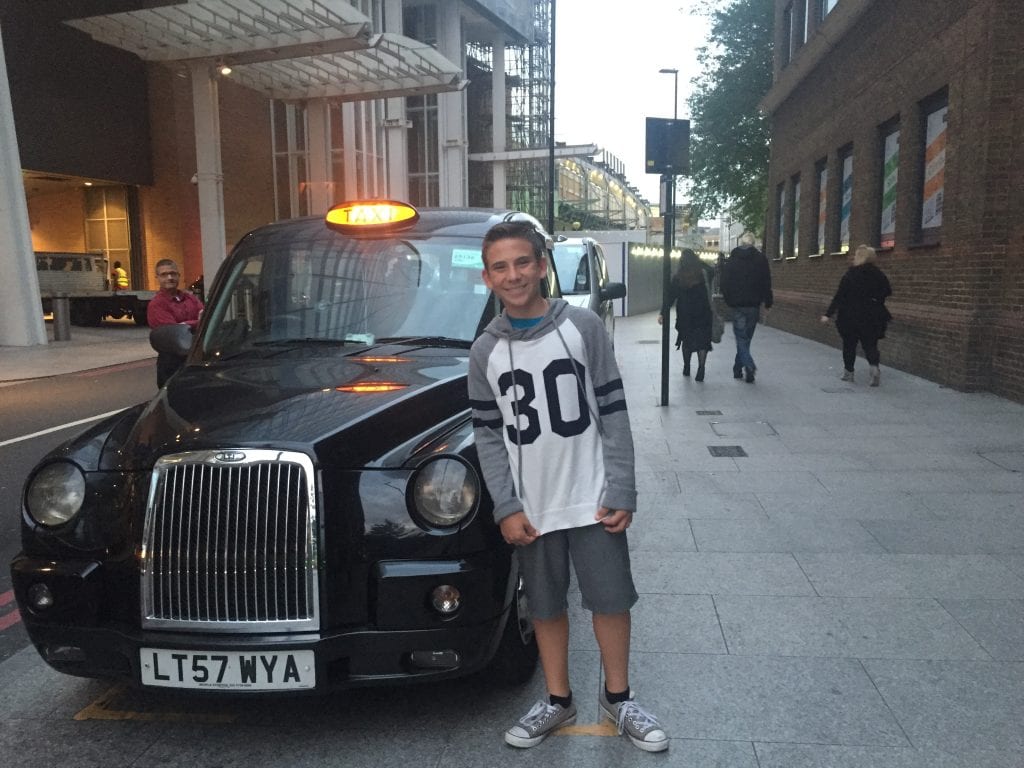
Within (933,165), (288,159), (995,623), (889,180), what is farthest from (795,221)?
(288,159)

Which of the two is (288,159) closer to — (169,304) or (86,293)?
(86,293)

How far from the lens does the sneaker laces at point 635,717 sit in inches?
114

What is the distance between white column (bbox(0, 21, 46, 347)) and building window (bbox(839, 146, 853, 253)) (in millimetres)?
16908

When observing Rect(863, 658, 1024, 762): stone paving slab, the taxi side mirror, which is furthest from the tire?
the taxi side mirror

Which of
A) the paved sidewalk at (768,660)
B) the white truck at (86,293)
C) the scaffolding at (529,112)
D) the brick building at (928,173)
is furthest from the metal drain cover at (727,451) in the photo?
the scaffolding at (529,112)

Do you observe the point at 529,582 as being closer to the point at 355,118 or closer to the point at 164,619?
the point at 164,619

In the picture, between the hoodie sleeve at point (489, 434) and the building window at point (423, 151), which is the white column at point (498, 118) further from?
the hoodie sleeve at point (489, 434)

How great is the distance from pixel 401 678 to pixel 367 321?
1.72 meters

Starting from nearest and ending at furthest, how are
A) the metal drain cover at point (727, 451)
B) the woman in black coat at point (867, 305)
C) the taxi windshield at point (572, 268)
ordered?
1. the metal drain cover at point (727, 451)
2. the taxi windshield at point (572, 268)
3. the woman in black coat at point (867, 305)

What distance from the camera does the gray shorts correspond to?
2.83 meters

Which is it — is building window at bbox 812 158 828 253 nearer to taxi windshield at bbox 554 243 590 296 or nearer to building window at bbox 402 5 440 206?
taxi windshield at bbox 554 243 590 296

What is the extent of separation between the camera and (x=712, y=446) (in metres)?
7.73

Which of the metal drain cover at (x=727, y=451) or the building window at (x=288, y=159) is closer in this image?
the metal drain cover at (x=727, y=451)

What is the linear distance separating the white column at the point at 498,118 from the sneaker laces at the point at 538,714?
136 ft
